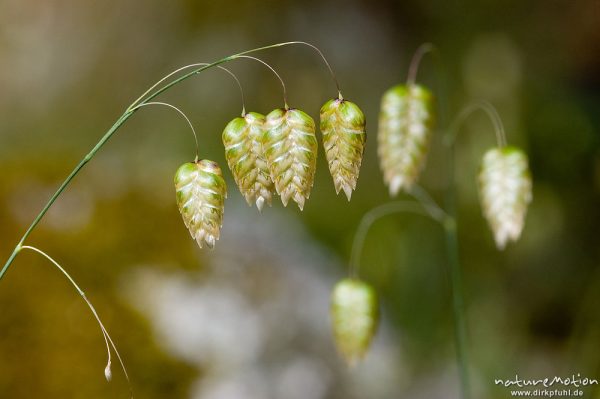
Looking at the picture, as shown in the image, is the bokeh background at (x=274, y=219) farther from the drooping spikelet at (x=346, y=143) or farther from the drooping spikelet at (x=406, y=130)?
the drooping spikelet at (x=346, y=143)

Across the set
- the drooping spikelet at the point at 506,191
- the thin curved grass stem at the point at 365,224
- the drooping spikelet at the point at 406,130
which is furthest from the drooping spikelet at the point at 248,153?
the thin curved grass stem at the point at 365,224

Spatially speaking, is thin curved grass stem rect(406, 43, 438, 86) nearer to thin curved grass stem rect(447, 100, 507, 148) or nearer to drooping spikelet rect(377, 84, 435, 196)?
drooping spikelet rect(377, 84, 435, 196)

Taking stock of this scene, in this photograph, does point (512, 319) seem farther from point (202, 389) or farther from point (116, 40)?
point (116, 40)

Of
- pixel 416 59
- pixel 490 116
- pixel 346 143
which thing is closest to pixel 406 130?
pixel 416 59

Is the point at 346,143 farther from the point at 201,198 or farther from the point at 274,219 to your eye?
the point at 274,219

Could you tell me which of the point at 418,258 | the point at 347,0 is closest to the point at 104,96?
the point at 347,0
